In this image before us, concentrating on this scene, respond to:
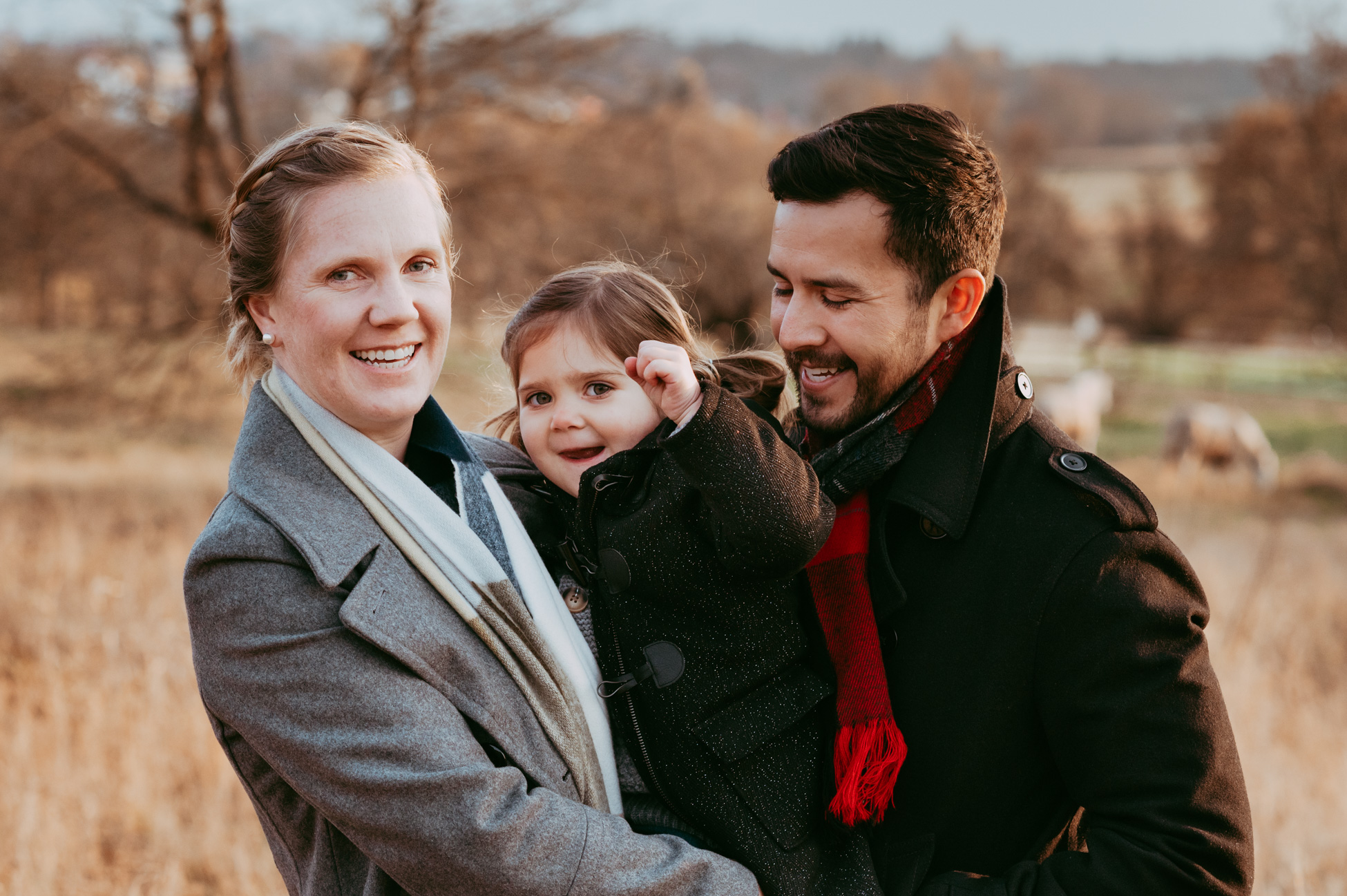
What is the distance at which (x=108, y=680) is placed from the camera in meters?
5.33

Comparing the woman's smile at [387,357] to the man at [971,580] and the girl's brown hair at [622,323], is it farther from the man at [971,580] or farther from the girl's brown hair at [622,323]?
the man at [971,580]

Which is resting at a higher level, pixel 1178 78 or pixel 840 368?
pixel 1178 78

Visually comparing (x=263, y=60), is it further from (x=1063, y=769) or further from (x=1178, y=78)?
(x=1178, y=78)

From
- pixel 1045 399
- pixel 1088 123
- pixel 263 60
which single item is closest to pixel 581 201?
pixel 263 60

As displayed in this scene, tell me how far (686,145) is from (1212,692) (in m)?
15.8

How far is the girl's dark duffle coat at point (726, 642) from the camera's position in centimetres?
175

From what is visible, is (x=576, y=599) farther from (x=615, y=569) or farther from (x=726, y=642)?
(x=726, y=642)

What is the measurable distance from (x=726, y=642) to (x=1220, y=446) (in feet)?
51.4

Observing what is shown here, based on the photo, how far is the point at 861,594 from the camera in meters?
1.91

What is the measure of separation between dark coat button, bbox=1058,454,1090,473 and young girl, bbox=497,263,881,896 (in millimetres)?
439

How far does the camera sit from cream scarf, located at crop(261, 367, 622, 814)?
1756 mm

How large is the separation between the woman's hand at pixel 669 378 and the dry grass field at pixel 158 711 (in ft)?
5.78

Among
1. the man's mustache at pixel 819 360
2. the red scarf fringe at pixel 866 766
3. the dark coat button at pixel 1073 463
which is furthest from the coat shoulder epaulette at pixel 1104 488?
the red scarf fringe at pixel 866 766

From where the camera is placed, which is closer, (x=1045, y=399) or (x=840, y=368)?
(x=840, y=368)
